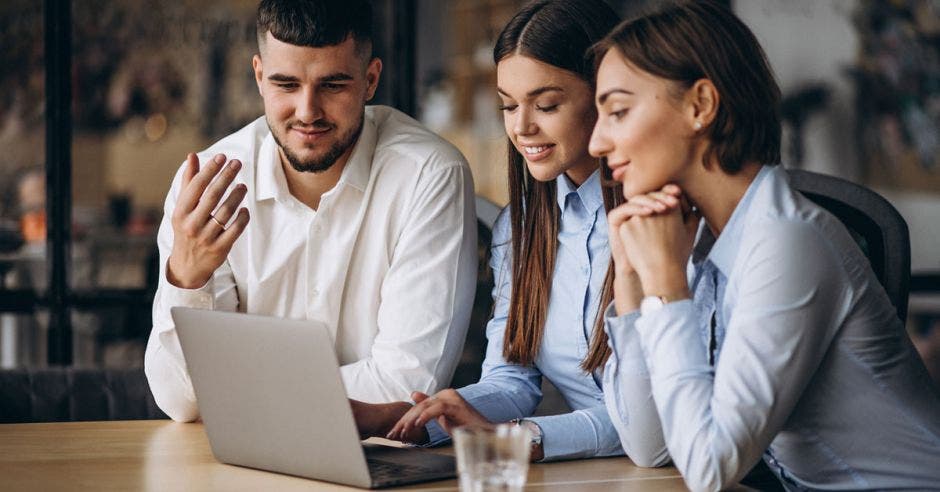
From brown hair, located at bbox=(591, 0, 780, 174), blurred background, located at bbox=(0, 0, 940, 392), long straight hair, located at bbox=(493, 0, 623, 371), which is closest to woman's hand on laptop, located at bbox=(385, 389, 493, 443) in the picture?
long straight hair, located at bbox=(493, 0, 623, 371)

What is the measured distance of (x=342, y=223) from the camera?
2248 mm

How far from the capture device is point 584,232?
201 cm

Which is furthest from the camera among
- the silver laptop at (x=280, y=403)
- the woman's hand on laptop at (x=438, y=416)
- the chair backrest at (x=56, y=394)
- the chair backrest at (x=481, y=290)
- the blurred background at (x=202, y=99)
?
the blurred background at (x=202, y=99)

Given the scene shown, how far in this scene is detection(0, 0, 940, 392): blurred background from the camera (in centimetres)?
328

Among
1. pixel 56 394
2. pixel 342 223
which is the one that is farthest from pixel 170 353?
pixel 342 223

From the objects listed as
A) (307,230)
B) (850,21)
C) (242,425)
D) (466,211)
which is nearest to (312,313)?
(307,230)

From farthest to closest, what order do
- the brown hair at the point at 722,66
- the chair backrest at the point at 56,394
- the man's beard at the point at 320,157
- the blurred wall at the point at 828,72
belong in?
1. the blurred wall at the point at 828,72
2. the man's beard at the point at 320,157
3. the chair backrest at the point at 56,394
4. the brown hair at the point at 722,66

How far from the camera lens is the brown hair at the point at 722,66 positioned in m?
1.54

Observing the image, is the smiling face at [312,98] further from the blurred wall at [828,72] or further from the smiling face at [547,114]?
the blurred wall at [828,72]

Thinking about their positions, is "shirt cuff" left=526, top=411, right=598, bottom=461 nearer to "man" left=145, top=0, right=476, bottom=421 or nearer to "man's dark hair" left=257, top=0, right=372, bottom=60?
"man" left=145, top=0, right=476, bottom=421

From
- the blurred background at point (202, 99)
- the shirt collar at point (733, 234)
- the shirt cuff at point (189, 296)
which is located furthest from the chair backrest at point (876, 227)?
the blurred background at point (202, 99)

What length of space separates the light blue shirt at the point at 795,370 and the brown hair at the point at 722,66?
0.05 meters

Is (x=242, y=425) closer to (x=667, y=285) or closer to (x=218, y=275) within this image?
(x=667, y=285)

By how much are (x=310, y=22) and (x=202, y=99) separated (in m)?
3.53
